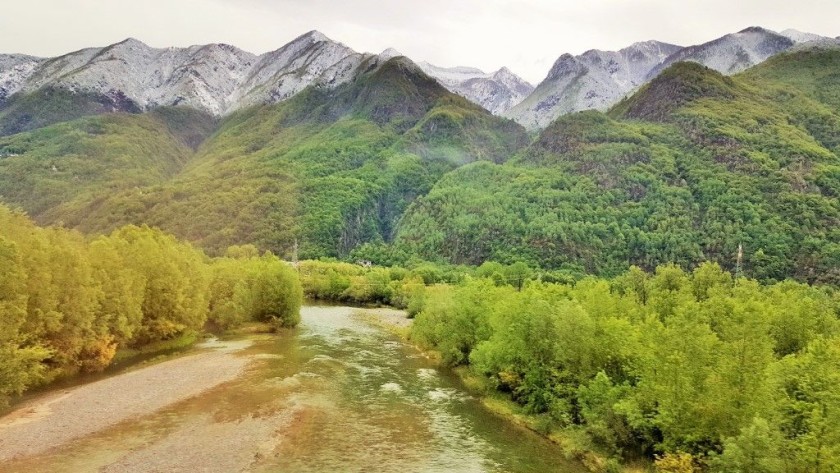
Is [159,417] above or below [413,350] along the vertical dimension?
above

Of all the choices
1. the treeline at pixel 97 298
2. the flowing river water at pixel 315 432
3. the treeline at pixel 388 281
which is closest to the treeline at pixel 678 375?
the flowing river water at pixel 315 432

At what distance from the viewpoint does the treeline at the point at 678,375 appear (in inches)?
1143

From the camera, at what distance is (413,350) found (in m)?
83.9

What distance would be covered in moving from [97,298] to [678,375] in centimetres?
5510

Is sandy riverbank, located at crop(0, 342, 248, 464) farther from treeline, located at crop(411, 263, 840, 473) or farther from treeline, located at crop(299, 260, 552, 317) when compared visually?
treeline, located at crop(299, 260, 552, 317)

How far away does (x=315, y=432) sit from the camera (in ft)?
147

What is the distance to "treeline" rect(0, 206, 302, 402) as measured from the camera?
152ft

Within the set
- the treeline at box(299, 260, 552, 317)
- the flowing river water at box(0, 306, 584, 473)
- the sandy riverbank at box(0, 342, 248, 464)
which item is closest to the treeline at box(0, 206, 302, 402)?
the sandy riverbank at box(0, 342, 248, 464)

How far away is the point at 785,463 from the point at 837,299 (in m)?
53.7

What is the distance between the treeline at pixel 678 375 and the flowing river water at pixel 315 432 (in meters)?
4.19

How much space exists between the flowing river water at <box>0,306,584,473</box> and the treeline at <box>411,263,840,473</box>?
13.7ft

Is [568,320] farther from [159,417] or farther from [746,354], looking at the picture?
[159,417]

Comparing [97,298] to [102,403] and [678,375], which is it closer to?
[102,403]

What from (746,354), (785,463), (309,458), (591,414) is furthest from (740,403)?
(309,458)
